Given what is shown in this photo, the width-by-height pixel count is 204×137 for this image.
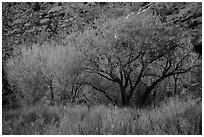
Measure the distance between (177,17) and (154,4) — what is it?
11.0 feet

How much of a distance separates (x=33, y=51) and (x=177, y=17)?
16866 mm

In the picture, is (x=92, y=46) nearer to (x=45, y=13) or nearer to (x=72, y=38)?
(x=72, y=38)

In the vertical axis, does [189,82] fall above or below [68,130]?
below

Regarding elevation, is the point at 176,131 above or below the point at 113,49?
below

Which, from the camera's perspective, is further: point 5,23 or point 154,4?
point 5,23

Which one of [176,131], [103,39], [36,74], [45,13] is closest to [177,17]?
[103,39]

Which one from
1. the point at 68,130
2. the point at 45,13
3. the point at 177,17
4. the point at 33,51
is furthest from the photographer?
the point at 45,13

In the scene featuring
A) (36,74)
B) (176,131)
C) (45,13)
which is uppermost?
(45,13)

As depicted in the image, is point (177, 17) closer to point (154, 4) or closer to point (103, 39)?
point (154, 4)

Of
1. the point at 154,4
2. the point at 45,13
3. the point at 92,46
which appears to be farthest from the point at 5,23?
the point at 92,46

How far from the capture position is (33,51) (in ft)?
103

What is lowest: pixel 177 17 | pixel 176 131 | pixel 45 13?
pixel 176 131

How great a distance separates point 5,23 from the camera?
6147 cm

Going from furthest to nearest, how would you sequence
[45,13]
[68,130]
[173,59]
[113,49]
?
[45,13], [173,59], [113,49], [68,130]
